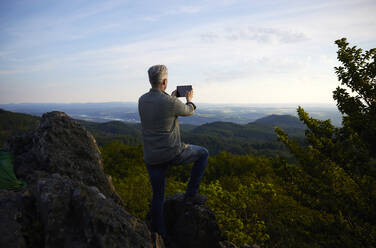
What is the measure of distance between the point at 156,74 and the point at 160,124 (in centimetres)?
99

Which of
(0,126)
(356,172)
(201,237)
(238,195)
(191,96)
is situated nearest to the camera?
(191,96)

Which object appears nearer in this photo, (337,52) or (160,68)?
(160,68)

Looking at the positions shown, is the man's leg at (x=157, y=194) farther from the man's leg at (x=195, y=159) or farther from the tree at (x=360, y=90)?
the tree at (x=360, y=90)

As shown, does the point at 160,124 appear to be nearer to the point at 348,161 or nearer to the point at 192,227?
the point at 192,227

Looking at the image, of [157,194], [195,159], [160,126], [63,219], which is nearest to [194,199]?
[157,194]

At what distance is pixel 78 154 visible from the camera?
5.81 meters

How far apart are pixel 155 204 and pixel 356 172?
21.8 feet

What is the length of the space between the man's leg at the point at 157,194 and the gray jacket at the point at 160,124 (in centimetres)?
28

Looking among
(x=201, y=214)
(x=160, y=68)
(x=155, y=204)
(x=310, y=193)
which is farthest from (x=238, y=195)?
(x=160, y=68)

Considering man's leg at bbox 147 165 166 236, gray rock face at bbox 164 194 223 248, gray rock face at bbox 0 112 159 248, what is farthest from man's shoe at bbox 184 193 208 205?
gray rock face at bbox 0 112 159 248

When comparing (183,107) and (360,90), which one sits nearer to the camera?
(183,107)

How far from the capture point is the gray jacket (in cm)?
443

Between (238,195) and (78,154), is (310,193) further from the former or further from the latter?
(78,154)

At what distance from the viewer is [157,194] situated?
4.99 metres
